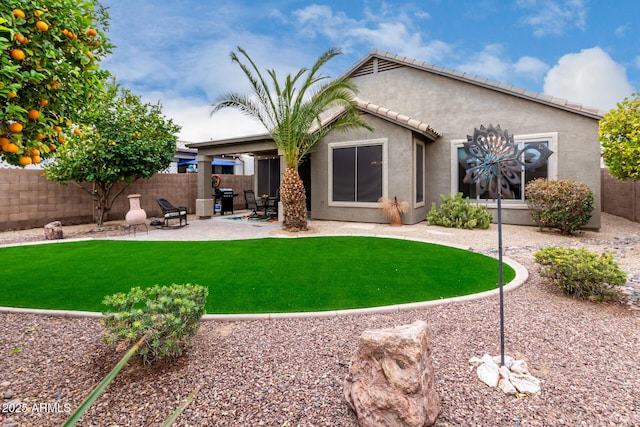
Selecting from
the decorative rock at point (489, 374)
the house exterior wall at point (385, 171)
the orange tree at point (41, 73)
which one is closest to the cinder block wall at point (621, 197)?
the house exterior wall at point (385, 171)

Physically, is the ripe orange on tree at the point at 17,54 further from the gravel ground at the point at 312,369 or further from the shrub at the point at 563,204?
the shrub at the point at 563,204

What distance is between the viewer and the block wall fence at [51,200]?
11047 millimetres

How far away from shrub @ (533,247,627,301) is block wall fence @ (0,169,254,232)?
49.7 ft

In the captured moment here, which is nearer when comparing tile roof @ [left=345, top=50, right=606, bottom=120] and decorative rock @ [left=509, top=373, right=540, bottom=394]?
decorative rock @ [left=509, top=373, right=540, bottom=394]

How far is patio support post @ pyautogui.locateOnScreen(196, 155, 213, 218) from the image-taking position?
14.5m

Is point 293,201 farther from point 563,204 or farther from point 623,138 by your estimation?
point 623,138

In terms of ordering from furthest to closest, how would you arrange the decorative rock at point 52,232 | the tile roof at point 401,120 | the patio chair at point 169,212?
the patio chair at point 169,212 < the tile roof at point 401,120 < the decorative rock at point 52,232

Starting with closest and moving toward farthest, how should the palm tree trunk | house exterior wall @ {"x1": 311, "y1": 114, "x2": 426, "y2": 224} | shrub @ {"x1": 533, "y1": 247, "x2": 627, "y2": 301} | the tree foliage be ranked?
shrub @ {"x1": 533, "y1": 247, "x2": 627, "y2": 301} < the tree foliage < the palm tree trunk < house exterior wall @ {"x1": 311, "y1": 114, "x2": 426, "y2": 224}

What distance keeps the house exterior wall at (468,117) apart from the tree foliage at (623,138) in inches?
87.0

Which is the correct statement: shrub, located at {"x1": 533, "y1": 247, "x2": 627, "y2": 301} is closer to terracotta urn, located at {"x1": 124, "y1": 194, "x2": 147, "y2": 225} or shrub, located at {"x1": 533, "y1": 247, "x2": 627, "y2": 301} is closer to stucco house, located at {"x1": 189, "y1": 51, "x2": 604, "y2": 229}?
stucco house, located at {"x1": 189, "y1": 51, "x2": 604, "y2": 229}

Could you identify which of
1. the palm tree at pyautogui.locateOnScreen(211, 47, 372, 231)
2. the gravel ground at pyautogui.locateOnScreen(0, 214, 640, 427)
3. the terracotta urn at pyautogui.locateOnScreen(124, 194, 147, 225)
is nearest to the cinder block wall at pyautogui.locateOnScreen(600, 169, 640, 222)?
the palm tree at pyautogui.locateOnScreen(211, 47, 372, 231)

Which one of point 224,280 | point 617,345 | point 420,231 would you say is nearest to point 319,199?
point 420,231

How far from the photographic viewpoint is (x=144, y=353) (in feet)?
8.93

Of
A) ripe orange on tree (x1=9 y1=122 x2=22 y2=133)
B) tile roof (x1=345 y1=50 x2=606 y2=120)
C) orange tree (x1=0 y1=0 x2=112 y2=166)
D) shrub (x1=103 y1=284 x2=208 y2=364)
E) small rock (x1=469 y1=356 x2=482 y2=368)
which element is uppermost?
tile roof (x1=345 y1=50 x2=606 y2=120)
